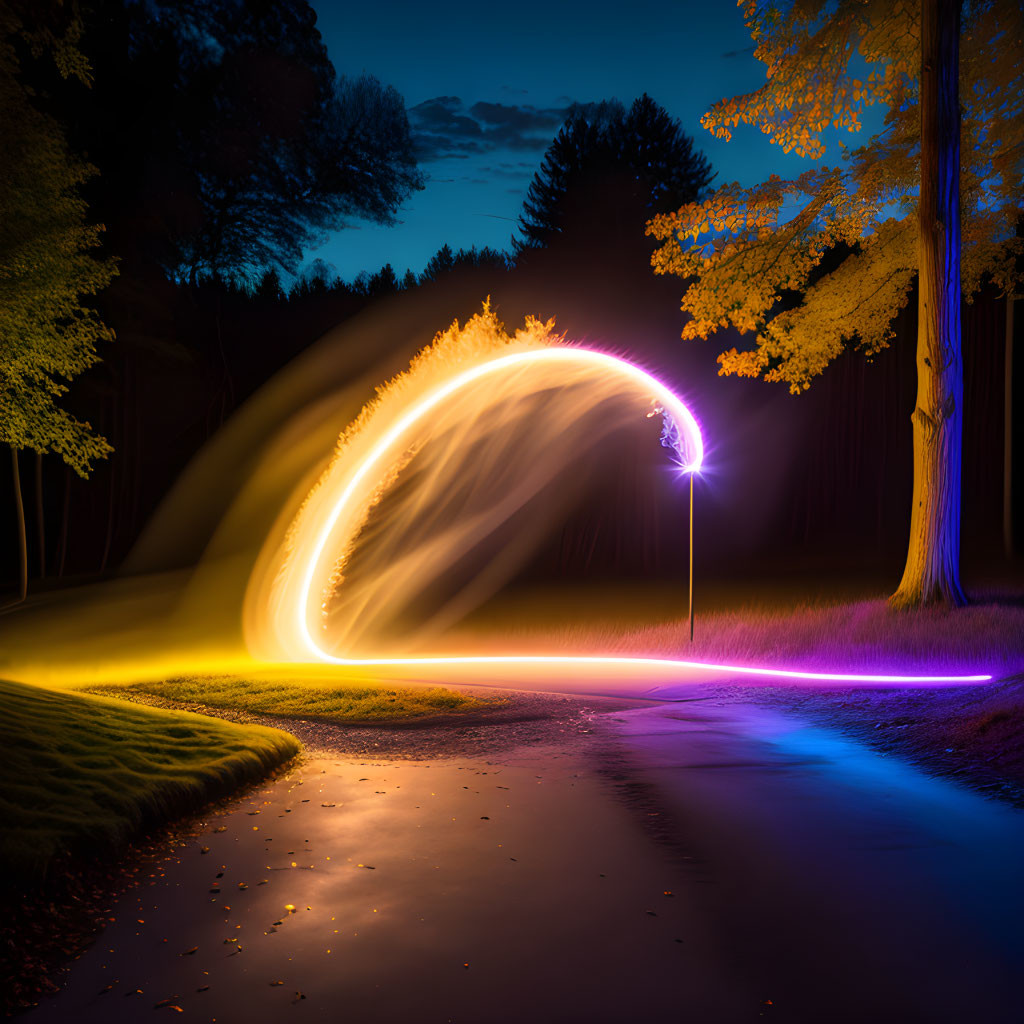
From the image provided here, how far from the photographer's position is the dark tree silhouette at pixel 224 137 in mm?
24734

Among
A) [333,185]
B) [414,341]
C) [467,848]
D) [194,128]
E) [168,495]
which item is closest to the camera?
[467,848]

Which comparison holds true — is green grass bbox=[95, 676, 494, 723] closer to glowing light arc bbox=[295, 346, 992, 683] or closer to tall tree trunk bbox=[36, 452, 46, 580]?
glowing light arc bbox=[295, 346, 992, 683]

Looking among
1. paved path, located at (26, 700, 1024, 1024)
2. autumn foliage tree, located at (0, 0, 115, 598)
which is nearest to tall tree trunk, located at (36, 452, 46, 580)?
autumn foliage tree, located at (0, 0, 115, 598)

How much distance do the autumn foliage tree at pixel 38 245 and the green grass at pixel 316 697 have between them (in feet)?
32.6

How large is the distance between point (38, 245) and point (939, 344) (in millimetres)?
16460

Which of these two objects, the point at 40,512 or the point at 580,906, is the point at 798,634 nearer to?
the point at 580,906

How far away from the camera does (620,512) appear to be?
2995 centimetres

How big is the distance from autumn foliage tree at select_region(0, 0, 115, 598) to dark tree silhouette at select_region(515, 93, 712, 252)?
16329 mm

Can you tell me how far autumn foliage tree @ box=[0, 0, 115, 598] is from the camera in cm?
1669

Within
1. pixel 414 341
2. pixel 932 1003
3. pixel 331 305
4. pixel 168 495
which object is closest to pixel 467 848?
pixel 932 1003

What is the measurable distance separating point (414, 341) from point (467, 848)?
27832mm

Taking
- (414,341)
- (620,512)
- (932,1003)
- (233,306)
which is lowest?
(932,1003)

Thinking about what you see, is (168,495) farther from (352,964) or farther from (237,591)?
(352,964)

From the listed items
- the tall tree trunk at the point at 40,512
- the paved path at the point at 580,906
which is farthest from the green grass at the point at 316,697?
the tall tree trunk at the point at 40,512
